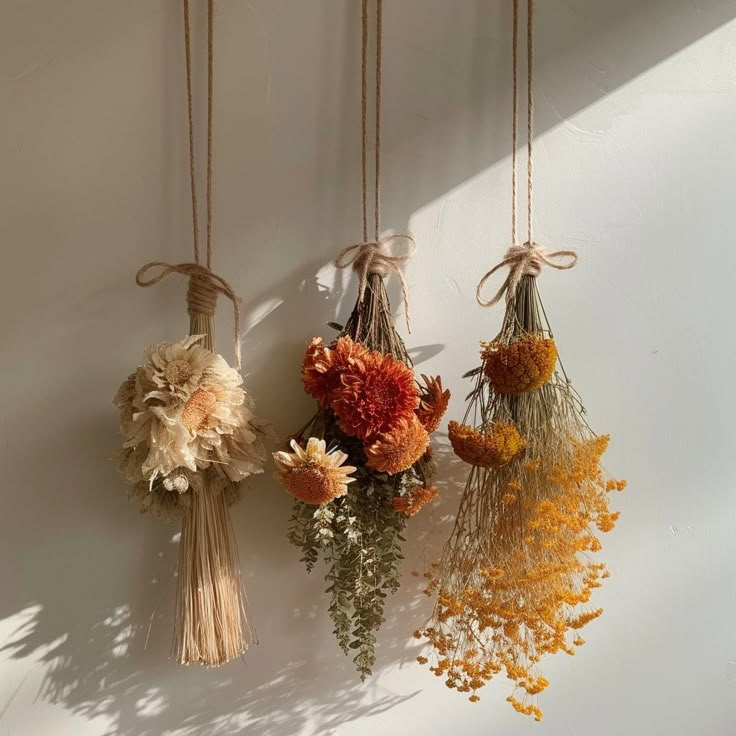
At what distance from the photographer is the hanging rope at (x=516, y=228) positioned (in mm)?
1164

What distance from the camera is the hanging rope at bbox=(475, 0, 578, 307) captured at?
1164 millimetres

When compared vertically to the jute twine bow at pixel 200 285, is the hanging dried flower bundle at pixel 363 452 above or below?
below

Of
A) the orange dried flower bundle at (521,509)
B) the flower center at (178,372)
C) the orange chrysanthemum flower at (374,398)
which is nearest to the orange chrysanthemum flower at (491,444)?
the orange dried flower bundle at (521,509)


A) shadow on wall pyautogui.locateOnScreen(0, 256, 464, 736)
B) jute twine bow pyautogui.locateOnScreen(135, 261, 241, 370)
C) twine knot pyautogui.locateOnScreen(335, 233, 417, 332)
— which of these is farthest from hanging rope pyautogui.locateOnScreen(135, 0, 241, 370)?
twine knot pyautogui.locateOnScreen(335, 233, 417, 332)

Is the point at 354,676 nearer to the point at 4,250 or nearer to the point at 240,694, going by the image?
the point at 240,694

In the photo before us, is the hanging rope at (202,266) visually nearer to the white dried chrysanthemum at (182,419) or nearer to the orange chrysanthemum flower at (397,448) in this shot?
the white dried chrysanthemum at (182,419)

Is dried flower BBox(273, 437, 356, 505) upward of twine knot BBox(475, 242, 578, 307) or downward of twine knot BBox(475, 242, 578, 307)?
downward

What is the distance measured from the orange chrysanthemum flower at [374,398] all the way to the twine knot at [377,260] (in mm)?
151

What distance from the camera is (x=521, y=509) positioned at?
1122 mm

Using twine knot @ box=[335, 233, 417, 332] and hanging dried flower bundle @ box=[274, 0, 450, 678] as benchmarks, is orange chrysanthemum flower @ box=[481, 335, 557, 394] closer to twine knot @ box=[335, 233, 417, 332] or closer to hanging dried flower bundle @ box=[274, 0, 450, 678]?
hanging dried flower bundle @ box=[274, 0, 450, 678]

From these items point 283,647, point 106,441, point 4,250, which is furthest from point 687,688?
point 4,250

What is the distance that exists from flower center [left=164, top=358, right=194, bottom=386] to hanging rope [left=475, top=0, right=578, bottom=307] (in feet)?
1.62

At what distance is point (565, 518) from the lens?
1.09 meters

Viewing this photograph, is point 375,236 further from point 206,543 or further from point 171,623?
point 171,623
